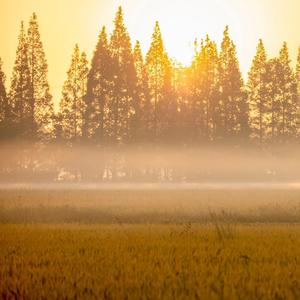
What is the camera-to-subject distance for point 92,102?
5875cm

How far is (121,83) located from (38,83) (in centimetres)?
790

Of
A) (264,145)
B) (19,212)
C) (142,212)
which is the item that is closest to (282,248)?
(142,212)

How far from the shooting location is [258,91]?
2454 inches

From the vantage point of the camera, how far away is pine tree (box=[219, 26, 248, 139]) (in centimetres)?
6206

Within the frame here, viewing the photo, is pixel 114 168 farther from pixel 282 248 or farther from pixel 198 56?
pixel 282 248

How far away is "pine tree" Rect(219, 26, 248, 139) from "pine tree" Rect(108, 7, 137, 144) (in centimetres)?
916

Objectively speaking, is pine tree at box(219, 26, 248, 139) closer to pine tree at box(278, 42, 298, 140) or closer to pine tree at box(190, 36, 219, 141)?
pine tree at box(190, 36, 219, 141)

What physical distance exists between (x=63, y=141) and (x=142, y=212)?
35.9 metres

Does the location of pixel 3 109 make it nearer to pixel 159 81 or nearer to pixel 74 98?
pixel 74 98

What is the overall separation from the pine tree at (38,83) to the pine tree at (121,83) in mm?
6029

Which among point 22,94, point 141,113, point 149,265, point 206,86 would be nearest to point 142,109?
point 141,113

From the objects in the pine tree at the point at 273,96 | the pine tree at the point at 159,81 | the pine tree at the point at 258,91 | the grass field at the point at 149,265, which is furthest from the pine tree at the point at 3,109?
the grass field at the point at 149,265

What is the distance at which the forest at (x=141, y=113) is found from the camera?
186ft

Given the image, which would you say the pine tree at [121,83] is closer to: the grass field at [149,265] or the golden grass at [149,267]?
the grass field at [149,265]
